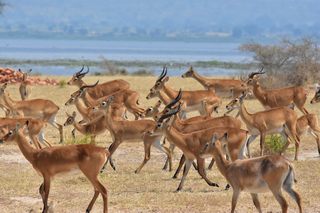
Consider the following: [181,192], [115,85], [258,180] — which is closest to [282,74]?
[115,85]

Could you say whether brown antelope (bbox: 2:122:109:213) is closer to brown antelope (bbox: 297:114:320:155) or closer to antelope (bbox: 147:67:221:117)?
brown antelope (bbox: 297:114:320:155)

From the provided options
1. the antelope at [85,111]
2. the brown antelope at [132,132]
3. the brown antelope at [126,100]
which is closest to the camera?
the brown antelope at [132,132]

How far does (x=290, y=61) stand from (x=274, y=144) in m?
16.4

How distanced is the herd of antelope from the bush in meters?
0.14

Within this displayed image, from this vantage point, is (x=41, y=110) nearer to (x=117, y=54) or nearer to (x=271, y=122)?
(x=271, y=122)

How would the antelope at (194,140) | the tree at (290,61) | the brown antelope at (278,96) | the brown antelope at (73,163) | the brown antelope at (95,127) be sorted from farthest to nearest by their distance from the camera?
the tree at (290,61) < the brown antelope at (278,96) < the brown antelope at (95,127) < the antelope at (194,140) < the brown antelope at (73,163)

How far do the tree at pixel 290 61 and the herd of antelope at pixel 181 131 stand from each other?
23.3 feet

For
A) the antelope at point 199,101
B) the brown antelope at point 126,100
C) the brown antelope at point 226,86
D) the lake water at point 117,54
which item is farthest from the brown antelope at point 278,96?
the lake water at point 117,54

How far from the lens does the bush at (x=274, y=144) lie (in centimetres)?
1783

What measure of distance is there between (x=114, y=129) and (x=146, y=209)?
432 cm

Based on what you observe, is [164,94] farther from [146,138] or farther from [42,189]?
[42,189]

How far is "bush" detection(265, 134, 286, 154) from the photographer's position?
58.5 feet

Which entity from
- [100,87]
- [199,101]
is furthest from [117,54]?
[199,101]

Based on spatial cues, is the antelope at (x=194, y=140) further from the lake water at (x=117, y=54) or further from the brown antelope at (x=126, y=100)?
the lake water at (x=117, y=54)
